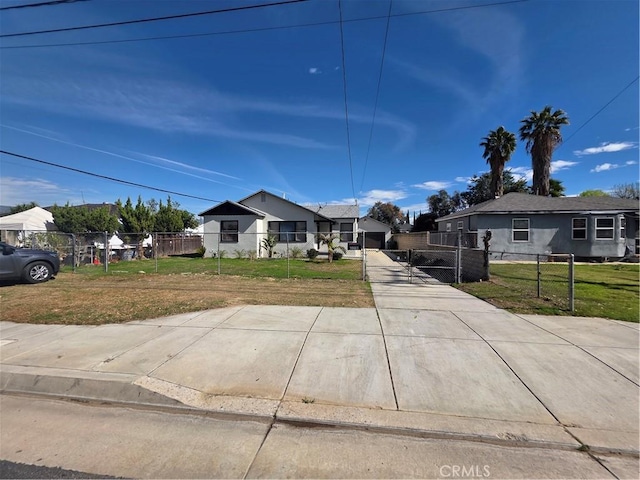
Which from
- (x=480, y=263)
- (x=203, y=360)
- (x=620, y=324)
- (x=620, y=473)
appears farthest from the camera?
(x=480, y=263)

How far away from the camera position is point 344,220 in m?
32.8

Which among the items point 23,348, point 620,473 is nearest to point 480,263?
point 620,473

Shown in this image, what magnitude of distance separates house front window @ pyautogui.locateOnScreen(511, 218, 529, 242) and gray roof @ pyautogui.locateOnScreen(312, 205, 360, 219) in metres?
15.8

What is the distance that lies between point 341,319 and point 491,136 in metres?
33.3

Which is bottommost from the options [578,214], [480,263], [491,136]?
[480,263]

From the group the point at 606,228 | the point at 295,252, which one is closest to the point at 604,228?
the point at 606,228

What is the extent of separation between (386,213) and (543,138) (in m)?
48.2

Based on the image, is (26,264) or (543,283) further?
(543,283)

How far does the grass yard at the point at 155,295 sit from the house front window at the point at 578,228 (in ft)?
50.8

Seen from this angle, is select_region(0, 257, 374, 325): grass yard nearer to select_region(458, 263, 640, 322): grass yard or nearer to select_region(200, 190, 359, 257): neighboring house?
select_region(458, 263, 640, 322): grass yard

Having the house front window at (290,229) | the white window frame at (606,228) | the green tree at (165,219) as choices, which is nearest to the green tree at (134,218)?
the green tree at (165,219)

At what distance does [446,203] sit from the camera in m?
57.9

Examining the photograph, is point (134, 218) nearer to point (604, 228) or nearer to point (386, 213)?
point (604, 228)

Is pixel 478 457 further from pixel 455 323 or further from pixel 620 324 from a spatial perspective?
pixel 620 324
